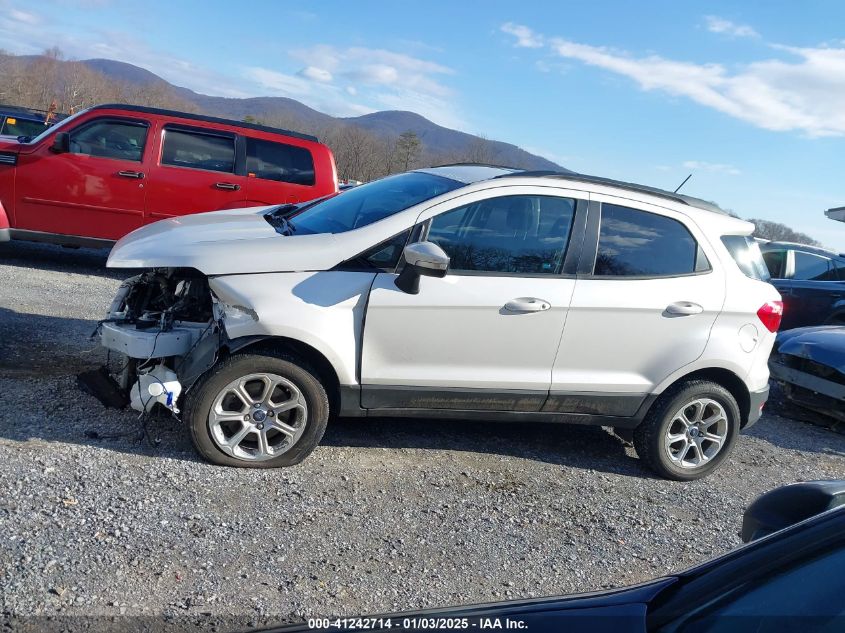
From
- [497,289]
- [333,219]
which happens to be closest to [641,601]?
[497,289]

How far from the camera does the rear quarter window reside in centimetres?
541

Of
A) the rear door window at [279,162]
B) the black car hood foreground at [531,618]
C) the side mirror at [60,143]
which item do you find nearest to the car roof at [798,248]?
the rear door window at [279,162]

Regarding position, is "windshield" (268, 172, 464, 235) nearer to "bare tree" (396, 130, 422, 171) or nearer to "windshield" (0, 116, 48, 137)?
"windshield" (0, 116, 48, 137)

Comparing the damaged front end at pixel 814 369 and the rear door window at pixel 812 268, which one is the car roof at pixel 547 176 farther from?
the rear door window at pixel 812 268

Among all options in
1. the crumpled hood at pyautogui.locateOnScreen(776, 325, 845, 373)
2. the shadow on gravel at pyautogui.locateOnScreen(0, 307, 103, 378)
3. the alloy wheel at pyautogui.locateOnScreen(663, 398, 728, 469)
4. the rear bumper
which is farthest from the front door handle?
the crumpled hood at pyautogui.locateOnScreen(776, 325, 845, 373)

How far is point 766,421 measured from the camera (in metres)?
7.60

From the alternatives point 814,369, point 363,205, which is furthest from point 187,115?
point 814,369

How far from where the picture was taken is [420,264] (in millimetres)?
4398

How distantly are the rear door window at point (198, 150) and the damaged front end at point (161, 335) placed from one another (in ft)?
17.8

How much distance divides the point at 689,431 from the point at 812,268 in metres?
6.18

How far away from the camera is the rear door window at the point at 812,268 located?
33.8ft

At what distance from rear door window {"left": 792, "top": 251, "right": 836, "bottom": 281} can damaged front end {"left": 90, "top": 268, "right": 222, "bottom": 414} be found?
8.42 meters

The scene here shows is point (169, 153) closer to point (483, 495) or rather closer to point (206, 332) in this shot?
point (206, 332)

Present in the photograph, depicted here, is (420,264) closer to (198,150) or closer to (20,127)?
(198,150)
